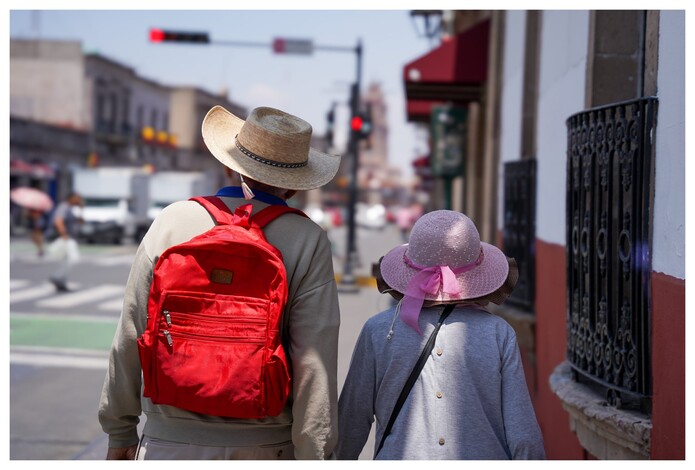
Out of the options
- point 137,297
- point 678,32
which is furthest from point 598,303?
point 137,297

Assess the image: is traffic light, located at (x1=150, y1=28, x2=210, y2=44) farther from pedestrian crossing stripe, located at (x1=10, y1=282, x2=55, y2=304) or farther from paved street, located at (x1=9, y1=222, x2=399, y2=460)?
pedestrian crossing stripe, located at (x1=10, y1=282, x2=55, y2=304)

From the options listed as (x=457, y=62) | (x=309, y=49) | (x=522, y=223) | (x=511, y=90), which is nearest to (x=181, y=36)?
(x=309, y=49)

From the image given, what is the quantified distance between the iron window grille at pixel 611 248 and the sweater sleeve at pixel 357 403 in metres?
1.55

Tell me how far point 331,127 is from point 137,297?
22.7 metres

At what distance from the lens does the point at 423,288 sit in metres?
2.93

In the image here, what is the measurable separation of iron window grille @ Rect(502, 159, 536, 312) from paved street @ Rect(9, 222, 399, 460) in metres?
1.60

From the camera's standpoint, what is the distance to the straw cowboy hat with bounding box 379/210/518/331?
9.62 ft

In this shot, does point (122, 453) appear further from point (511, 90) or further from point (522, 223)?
point (511, 90)

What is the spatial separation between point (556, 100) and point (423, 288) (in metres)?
4.40

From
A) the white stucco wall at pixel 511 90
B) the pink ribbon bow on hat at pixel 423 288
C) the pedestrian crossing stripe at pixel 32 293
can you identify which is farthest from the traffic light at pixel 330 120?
the pink ribbon bow on hat at pixel 423 288

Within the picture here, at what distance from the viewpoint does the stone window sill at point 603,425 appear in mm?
3918

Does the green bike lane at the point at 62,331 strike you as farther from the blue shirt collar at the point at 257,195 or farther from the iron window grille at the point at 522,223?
the blue shirt collar at the point at 257,195

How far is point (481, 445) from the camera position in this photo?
2.87 meters

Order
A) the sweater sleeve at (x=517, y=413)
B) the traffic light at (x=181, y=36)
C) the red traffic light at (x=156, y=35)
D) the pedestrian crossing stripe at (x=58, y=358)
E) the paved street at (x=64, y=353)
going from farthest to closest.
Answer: the traffic light at (x=181, y=36) < the red traffic light at (x=156, y=35) < the pedestrian crossing stripe at (x=58, y=358) < the paved street at (x=64, y=353) < the sweater sleeve at (x=517, y=413)
